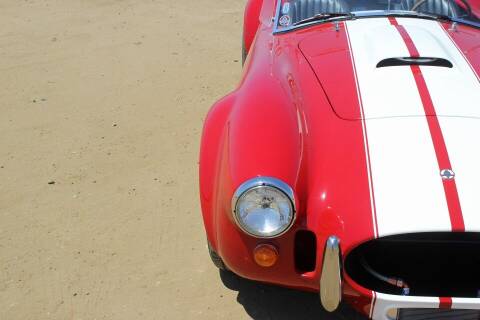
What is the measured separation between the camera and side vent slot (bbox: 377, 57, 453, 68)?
9.37 ft

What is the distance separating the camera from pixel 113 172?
13.4 feet

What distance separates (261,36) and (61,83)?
2572mm

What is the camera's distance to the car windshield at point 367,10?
351 centimetres

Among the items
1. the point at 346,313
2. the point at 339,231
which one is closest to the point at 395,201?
the point at 339,231

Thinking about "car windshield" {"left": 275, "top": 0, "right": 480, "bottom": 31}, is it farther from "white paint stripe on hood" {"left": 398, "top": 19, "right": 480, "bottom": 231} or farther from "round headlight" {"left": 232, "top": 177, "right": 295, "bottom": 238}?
"round headlight" {"left": 232, "top": 177, "right": 295, "bottom": 238}

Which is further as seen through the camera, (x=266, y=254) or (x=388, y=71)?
(x=388, y=71)

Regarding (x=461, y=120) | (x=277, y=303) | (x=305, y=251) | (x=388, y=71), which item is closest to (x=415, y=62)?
(x=388, y=71)

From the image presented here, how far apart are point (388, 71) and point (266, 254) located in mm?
1106

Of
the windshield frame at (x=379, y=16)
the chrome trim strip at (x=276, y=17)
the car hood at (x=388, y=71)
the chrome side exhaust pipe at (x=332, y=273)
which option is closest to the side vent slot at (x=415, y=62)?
the car hood at (x=388, y=71)

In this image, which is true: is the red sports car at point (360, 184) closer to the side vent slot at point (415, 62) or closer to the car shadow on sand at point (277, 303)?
the side vent slot at point (415, 62)

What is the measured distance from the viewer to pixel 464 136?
2420 mm

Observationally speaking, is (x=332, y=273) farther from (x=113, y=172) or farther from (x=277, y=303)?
(x=113, y=172)

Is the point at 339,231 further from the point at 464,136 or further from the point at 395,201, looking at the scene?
the point at 464,136

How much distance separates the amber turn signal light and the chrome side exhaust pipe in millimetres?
214
